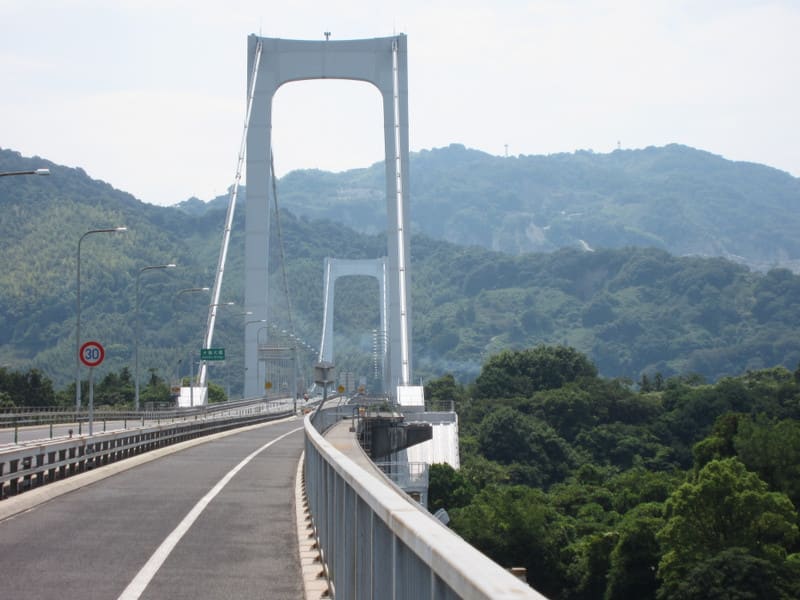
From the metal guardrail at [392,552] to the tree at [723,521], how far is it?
1923 inches

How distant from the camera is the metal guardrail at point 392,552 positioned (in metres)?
4.13

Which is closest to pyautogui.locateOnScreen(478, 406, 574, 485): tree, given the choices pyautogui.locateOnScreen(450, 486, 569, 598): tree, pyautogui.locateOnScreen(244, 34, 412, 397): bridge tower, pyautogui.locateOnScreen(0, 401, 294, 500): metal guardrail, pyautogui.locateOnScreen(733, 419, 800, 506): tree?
pyautogui.locateOnScreen(244, 34, 412, 397): bridge tower

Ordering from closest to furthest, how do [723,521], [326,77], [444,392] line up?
[723,521] < [326,77] < [444,392]

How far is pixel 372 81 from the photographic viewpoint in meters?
89.0

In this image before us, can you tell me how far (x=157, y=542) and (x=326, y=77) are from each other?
75600 millimetres

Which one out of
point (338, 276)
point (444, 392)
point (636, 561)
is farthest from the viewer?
point (338, 276)

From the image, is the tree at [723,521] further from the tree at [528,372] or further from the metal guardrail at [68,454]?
the tree at [528,372]

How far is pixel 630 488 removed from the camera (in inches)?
3575

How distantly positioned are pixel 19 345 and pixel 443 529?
193868 mm

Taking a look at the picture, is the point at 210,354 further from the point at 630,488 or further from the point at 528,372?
the point at 528,372

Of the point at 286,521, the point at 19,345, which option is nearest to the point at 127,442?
the point at 286,521

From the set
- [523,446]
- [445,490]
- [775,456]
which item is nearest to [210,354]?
[445,490]

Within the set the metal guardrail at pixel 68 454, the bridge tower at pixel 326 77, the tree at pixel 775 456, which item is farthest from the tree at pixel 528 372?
the metal guardrail at pixel 68 454

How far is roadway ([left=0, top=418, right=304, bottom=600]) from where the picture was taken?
10781mm
